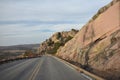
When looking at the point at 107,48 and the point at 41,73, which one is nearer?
the point at 41,73

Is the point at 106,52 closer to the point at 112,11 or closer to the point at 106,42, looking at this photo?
the point at 106,42

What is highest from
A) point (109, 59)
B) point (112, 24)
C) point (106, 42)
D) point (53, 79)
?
point (112, 24)

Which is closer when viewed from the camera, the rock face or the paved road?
the paved road

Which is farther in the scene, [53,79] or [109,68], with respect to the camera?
[109,68]

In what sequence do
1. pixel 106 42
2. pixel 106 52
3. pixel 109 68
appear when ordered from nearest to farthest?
pixel 109 68
pixel 106 52
pixel 106 42

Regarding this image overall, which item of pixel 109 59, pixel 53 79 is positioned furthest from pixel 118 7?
pixel 53 79

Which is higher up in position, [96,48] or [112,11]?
[112,11]

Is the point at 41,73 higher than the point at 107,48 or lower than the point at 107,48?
lower

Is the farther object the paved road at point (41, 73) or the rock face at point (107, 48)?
the rock face at point (107, 48)

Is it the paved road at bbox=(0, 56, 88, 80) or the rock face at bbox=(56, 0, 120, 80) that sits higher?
the rock face at bbox=(56, 0, 120, 80)

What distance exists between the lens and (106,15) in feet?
113

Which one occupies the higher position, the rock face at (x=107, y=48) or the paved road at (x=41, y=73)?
the rock face at (x=107, y=48)

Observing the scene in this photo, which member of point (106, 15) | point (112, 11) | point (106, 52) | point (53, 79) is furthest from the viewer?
point (106, 15)

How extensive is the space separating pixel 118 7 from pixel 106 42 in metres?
4.96
